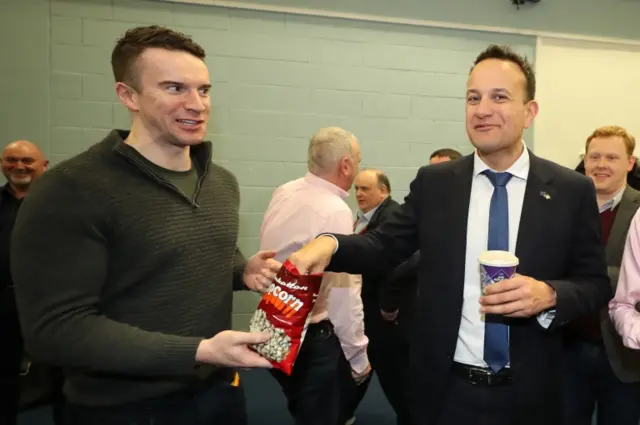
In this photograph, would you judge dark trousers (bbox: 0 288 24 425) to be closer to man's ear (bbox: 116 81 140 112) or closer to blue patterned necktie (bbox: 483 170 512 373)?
man's ear (bbox: 116 81 140 112)

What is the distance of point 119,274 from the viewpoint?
1.32m

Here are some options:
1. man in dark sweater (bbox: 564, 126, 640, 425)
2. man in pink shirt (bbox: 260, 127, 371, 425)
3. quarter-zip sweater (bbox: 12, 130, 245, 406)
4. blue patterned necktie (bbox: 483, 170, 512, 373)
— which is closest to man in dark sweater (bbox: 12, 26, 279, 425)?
quarter-zip sweater (bbox: 12, 130, 245, 406)

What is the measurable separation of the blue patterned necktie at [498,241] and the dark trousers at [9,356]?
2511 millimetres

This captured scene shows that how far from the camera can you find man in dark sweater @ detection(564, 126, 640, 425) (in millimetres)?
2230

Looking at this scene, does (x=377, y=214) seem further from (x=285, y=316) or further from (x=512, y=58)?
(x=285, y=316)

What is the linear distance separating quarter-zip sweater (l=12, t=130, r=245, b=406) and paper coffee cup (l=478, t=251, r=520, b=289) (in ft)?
2.28

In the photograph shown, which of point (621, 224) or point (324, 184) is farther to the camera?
point (324, 184)

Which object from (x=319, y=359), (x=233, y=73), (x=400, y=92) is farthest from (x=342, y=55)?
(x=319, y=359)

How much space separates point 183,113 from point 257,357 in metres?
0.65

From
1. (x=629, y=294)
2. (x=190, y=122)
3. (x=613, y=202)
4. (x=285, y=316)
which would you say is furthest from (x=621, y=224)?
(x=190, y=122)

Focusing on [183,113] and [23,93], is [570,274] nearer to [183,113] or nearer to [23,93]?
[183,113]

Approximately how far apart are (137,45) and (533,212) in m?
1.19

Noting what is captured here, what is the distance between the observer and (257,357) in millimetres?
1271

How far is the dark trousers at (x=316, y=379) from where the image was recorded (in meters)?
2.54
